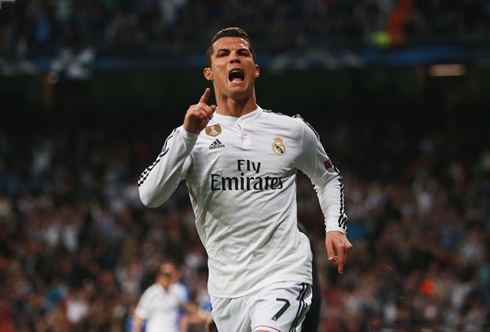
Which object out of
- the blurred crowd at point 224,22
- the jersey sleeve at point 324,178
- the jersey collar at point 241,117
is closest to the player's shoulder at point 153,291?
the jersey sleeve at point 324,178

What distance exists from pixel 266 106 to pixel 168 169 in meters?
16.8

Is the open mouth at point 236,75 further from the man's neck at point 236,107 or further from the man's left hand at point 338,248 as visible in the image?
the man's left hand at point 338,248

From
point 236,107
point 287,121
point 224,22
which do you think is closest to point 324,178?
point 287,121

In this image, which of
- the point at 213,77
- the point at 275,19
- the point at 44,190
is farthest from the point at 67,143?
the point at 213,77

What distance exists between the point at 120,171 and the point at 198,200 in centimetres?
1391

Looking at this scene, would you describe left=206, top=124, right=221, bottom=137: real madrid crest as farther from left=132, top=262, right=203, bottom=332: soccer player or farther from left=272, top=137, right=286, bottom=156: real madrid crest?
left=132, top=262, right=203, bottom=332: soccer player

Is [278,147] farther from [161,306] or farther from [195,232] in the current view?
[195,232]

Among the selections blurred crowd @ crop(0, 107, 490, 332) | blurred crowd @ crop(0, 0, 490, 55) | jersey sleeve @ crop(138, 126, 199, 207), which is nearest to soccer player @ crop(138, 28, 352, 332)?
jersey sleeve @ crop(138, 126, 199, 207)

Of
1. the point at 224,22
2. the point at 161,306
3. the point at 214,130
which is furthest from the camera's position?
the point at 224,22

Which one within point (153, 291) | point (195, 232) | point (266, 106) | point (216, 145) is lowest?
point (153, 291)

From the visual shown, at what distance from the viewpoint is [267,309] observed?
3.64 meters

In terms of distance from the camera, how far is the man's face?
13.1ft

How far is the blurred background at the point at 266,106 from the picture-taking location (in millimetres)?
13016

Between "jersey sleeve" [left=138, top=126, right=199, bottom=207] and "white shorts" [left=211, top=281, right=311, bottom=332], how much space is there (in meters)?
0.68
